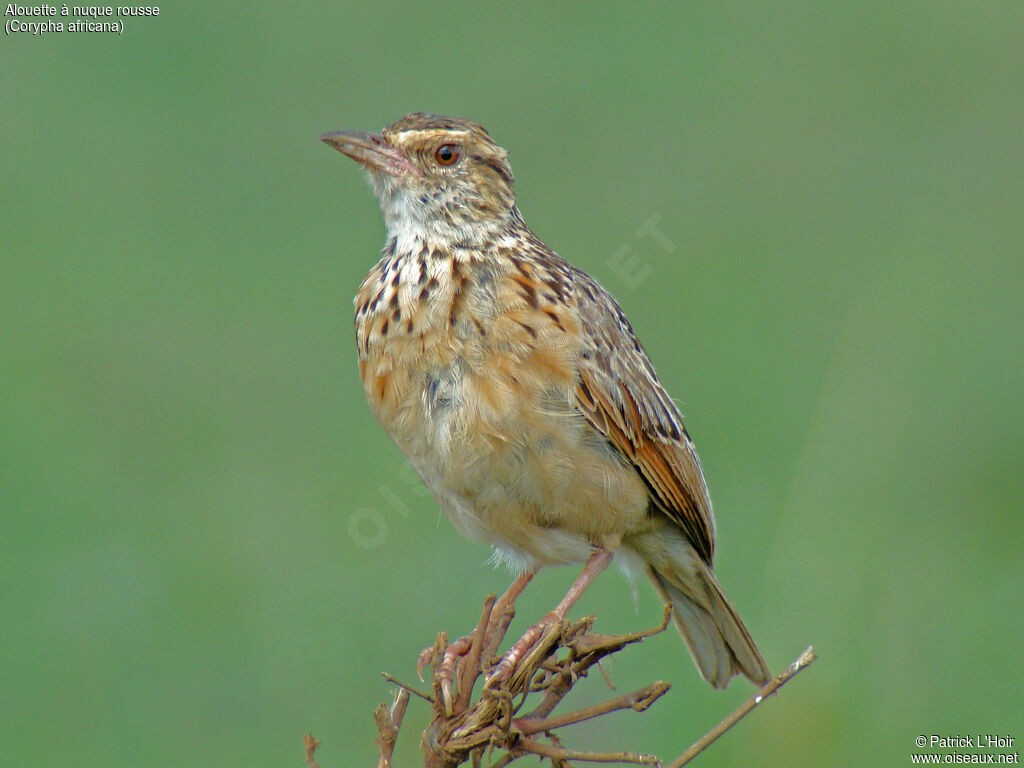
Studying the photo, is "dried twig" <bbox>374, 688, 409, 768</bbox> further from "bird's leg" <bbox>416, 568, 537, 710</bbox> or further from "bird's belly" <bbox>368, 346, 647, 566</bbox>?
"bird's belly" <bbox>368, 346, 647, 566</bbox>

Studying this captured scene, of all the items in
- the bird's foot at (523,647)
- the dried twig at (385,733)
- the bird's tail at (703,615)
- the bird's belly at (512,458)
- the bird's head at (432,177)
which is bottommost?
the bird's tail at (703,615)

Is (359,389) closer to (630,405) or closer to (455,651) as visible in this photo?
(630,405)

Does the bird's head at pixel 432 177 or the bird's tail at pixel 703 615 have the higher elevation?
the bird's head at pixel 432 177

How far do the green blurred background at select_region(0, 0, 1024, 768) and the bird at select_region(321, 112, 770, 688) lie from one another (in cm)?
87

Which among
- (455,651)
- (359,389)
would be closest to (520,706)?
(455,651)

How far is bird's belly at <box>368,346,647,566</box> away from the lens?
566 centimetres

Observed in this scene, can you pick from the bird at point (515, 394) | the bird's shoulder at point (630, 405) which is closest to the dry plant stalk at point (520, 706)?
the bird at point (515, 394)

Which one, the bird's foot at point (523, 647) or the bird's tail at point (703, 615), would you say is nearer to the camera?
the bird's foot at point (523, 647)

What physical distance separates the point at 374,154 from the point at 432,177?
0.24 m

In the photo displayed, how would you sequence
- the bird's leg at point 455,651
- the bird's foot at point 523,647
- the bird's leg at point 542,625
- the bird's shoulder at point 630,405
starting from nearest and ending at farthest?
the bird's leg at point 455,651 < the bird's leg at point 542,625 < the bird's foot at point 523,647 < the bird's shoulder at point 630,405

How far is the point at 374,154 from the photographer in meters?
6.20

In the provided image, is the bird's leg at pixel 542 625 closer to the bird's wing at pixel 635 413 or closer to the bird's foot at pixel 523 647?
the bird's foot at pixel 523 647

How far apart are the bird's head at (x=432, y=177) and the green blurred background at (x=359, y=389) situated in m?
1.34

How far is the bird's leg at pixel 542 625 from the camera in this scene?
15.4ft
